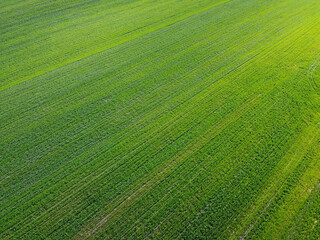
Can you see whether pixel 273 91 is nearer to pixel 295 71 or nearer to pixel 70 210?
pixel 295 71

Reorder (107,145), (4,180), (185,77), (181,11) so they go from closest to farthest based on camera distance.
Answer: (4,180) → (107,145) → (185,77) → (181,11)

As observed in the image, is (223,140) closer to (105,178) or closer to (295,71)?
(105,178)

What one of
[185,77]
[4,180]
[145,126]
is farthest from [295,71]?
[4,180]

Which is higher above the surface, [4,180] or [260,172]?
[4,180]

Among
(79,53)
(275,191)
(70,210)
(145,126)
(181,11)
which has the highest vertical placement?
(181,11)

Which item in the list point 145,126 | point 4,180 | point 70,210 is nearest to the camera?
point 70,210

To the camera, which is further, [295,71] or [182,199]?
[295,71]

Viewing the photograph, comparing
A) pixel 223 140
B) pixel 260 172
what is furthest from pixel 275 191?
pixel 223 140
